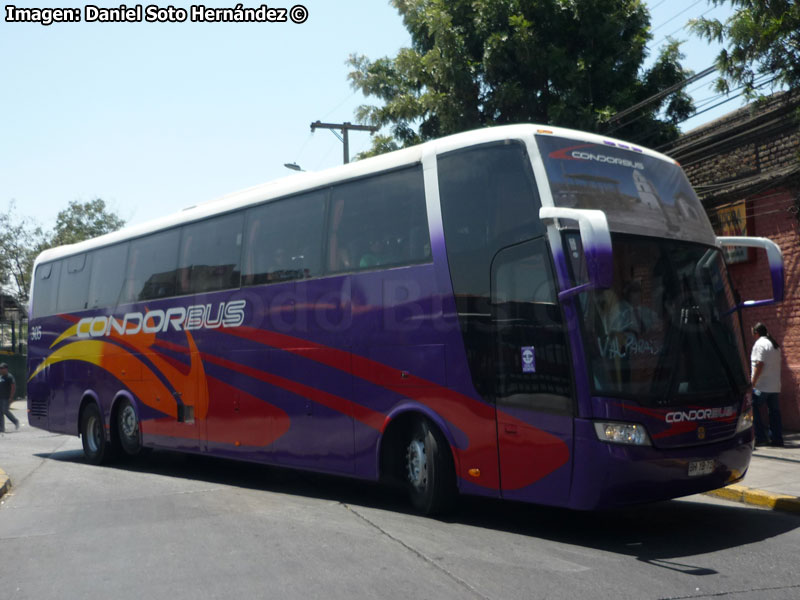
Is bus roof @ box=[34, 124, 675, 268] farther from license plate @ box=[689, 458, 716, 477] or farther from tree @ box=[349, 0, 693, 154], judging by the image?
tree @ box=[349, 0, 693, 154]

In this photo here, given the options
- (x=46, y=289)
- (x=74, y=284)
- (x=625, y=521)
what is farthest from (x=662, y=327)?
(x=46, y=289)

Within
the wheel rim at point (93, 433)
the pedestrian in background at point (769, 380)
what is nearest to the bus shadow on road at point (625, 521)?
the pedestrian in background at point (769, 380)

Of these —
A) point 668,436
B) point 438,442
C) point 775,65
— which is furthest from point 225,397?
point 775,65

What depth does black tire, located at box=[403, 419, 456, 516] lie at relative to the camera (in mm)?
8359

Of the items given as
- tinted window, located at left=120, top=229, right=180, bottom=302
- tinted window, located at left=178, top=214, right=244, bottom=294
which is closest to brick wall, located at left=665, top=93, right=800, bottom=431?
tinted window, located at left=178, top=214, right=244, bottom=294

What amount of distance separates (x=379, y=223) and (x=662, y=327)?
3190 millimetres

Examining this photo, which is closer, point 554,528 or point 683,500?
point 554,528

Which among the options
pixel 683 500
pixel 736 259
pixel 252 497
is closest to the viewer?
pixel 683 500

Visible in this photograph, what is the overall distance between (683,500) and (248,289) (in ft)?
18.6

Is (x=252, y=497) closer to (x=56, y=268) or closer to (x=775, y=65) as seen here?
(x=56, y=268)

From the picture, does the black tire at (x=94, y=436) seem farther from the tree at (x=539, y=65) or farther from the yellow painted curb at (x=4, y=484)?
the tree at (x=539, y=65)

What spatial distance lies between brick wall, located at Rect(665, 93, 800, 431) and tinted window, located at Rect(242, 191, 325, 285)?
750 centimetres

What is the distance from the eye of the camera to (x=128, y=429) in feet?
46.8

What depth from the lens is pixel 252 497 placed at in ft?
33.9
